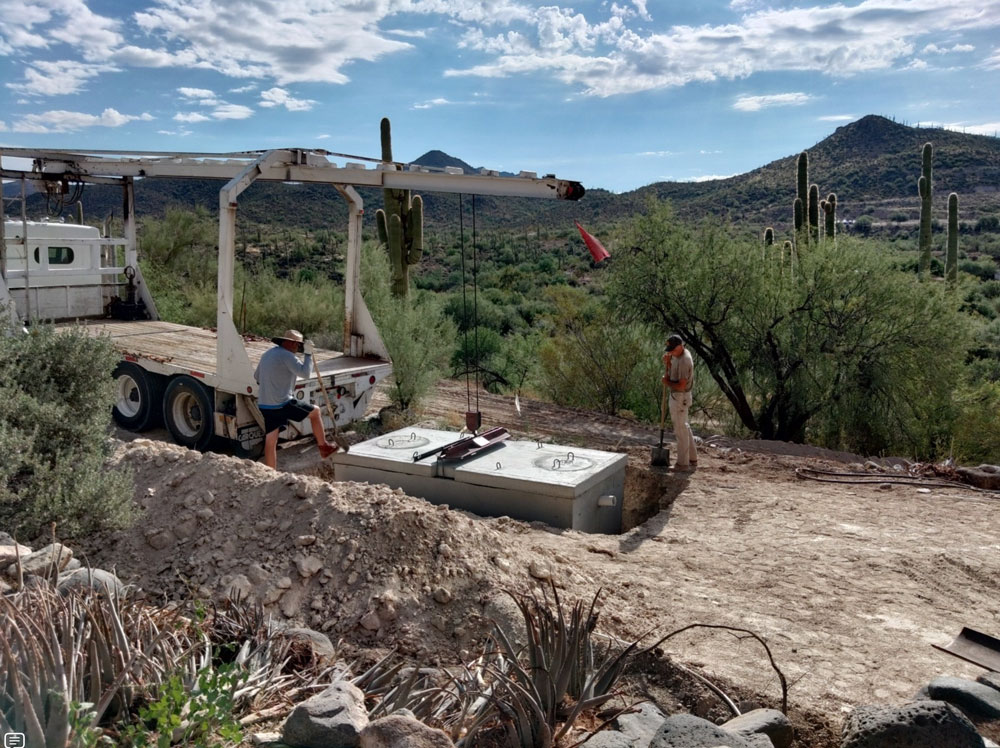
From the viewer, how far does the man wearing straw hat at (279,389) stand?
8.97 meters

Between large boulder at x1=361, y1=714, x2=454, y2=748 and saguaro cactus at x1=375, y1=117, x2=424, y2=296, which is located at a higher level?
saguaro cactus at x1=375, y1=117, x2=424, y2=296

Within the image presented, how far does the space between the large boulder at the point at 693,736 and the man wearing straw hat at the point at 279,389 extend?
19.7ft

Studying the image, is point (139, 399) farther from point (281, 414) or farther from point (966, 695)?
point (966, 695)

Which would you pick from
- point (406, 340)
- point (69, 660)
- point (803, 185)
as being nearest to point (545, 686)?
point (69, 660)

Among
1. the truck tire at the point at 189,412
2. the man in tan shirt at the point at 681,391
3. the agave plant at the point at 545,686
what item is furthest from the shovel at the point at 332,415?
the agave plant at the point at 545,686

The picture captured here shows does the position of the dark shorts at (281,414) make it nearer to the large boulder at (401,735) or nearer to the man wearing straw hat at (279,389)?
the man wearing straw hat at (279,389)

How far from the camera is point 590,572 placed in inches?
251

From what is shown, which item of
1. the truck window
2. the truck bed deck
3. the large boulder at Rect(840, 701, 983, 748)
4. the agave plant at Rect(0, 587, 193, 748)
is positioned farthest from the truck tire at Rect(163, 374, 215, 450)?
the large boulder at Rect(840, 701, 983, 748)

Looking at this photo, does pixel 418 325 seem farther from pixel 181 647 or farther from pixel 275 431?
pixel 181 647

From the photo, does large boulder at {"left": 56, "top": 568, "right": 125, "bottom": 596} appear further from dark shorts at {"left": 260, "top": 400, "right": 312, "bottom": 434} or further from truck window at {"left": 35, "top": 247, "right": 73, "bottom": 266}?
truck window at {"left": 35, "top": 247, "right": 73, "bottom": 266}

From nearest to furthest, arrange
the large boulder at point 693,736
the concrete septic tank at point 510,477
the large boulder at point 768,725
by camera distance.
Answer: the large boulder at point 693,736 < the large boulder at point 768,725 < the concrete septic tank at point 510,477

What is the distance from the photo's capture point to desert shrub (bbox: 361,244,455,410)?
13.6 metres

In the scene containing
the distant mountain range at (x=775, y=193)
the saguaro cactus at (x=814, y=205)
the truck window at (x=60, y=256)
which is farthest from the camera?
the distant mountain range at (x=775, y=193)

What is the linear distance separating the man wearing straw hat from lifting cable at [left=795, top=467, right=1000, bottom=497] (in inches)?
216
